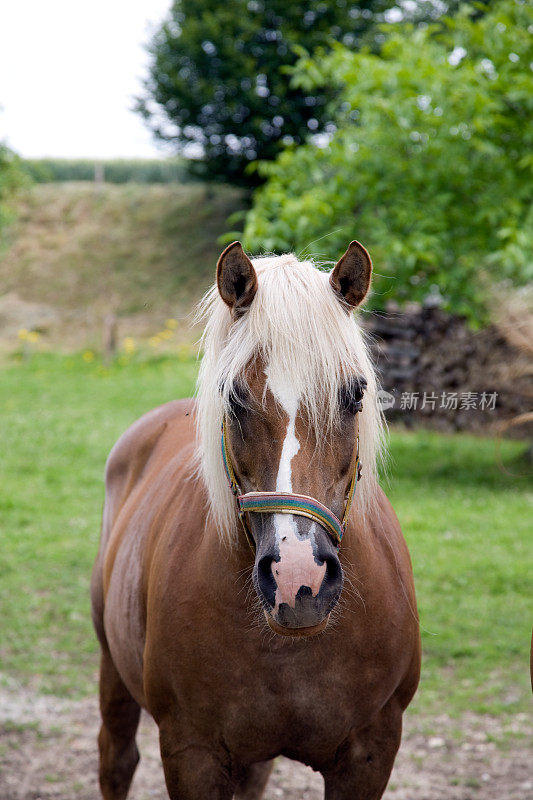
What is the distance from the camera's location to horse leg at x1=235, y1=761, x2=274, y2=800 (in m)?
2.80

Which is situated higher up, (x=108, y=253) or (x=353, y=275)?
(x=353, y=275)

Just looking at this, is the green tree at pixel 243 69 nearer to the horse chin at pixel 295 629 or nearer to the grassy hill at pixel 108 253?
the grassy hill at pixel 108 253

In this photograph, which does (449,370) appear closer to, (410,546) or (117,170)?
(410,546)

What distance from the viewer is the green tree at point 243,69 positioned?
17.3m

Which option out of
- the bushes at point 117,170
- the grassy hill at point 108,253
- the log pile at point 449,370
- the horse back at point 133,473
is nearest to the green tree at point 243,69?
the grassy hill at point 108,253

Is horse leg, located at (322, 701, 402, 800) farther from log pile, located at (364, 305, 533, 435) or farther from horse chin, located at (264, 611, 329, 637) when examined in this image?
log pile, located at (364, 305, 533, 435)

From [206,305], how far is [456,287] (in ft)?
17.8

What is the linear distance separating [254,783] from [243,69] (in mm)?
16996

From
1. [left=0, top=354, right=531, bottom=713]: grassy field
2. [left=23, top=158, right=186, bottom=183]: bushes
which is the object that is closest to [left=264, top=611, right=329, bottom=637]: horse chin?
[left=0, top=354, right=531, bottom=713]: grassy field

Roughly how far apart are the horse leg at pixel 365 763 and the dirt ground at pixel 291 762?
4.51 ft

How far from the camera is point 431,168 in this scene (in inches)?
280

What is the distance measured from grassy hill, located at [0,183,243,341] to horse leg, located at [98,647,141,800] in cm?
1576

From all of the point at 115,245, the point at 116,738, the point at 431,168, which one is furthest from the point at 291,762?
the point at 115,245

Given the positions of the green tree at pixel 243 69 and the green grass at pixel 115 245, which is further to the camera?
the green grass at pixel 115 245
